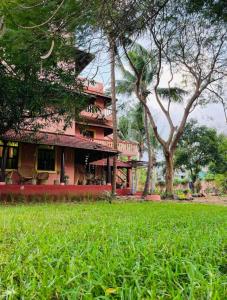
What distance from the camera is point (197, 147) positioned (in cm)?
3159

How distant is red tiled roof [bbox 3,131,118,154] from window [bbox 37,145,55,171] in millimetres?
832

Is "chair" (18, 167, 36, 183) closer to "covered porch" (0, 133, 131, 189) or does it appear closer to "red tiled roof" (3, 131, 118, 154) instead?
"covered porch" (0, 133, 131, 189)

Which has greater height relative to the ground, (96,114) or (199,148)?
(199,148)

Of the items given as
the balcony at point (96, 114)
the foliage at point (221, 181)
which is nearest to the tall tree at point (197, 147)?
the foliage at point (221, 181)

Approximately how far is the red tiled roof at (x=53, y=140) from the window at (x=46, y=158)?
Answer: 2.73 feet

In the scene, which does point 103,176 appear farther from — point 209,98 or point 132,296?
point 132,296

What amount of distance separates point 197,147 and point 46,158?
17.5 metres

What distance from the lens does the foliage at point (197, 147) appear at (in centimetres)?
3117

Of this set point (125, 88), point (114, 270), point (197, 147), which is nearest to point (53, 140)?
point (125, 88)

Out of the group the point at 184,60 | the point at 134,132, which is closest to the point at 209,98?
the point at 184,60

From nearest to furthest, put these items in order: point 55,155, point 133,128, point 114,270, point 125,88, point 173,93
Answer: point 114,270 → point 55,155 → point 173,93 → point 125,88 → point 133,128

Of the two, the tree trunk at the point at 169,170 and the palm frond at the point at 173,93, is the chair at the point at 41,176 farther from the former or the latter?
the palm frond at the point at 173,93

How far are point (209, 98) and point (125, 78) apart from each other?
730cm

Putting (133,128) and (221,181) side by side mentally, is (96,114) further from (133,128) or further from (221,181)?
(221,181)
